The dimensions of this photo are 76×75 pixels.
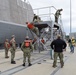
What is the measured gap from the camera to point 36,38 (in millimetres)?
19391

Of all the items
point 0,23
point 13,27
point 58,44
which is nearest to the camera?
point 58,44

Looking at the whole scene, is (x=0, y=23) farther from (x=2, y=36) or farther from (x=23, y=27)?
(x=23, y=27)

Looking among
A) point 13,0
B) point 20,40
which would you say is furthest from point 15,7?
point 20,40

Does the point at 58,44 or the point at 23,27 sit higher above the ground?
the point at 23,27

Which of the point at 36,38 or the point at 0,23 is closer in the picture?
the point at 36,38

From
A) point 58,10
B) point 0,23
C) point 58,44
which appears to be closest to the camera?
point 58,44

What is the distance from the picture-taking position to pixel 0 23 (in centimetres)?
2353

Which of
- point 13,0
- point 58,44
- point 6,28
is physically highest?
point 13,0

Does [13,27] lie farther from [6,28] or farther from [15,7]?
[15,7]

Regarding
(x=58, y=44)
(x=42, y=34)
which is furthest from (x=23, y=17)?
(x=58, y=44)

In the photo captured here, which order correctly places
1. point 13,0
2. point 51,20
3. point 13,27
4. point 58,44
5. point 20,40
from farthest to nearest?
point 13,0 < point 20,40 < point 13,27 < point 51,20 < point 58,44

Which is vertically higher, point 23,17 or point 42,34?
point 23,17

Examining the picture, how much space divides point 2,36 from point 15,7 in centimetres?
1209

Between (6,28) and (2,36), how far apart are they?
4.32 feet
